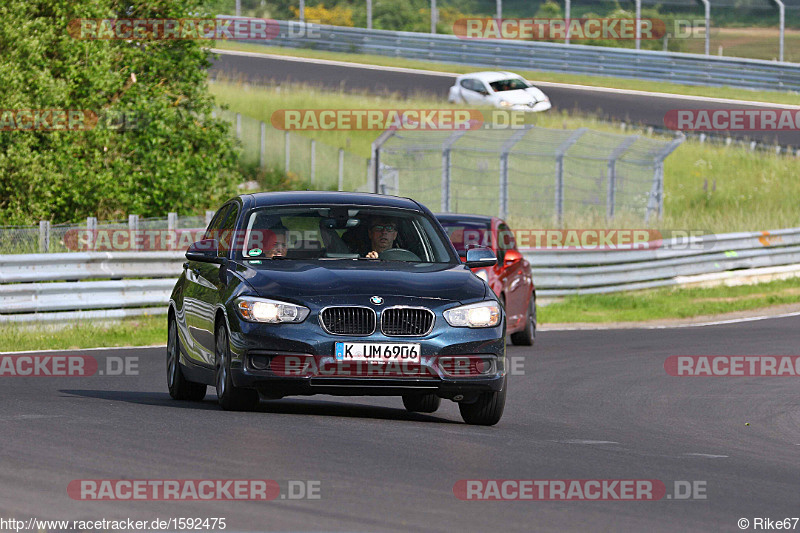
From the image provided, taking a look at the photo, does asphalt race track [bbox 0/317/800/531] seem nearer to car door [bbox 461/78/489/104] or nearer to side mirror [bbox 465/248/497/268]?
side mirror [bbox 465/248/497/268]

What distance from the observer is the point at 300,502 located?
7.24 meters

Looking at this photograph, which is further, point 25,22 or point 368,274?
point 25,22

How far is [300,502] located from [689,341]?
46.3ft

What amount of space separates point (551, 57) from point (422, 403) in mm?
41190

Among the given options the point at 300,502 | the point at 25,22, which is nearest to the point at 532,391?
the point at 300,502

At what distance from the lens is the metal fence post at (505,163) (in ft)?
99.1

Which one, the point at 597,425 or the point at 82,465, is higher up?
the point at 82,465

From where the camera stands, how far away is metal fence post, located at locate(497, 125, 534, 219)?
3020 centimetres

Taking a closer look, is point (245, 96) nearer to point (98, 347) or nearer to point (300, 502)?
point (98, 347)

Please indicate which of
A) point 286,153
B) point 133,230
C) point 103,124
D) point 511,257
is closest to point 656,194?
point 286,153

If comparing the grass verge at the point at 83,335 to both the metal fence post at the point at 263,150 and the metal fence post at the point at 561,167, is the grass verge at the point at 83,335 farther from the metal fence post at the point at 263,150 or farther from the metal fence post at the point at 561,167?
the metal fence post at the point at 263,150

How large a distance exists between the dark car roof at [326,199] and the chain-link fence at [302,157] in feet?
77.0

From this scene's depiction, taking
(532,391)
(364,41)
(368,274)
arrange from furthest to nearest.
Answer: (364,41), (532,391), (368,274)

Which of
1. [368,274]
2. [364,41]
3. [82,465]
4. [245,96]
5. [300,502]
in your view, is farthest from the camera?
[364,41]
